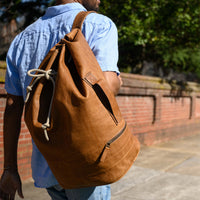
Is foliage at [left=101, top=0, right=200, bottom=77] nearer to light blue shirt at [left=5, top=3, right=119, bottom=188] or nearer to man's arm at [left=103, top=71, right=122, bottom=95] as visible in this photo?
light blue shirt at [left=5, top=3, right=119, bottom=188]

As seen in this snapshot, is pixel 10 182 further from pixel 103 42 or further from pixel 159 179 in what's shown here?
pixel 159 179

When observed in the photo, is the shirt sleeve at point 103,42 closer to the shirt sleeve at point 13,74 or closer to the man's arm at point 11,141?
the shirt sleeve at point 13,74

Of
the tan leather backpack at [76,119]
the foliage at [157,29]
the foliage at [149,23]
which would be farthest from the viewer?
the foliage at [157,29]

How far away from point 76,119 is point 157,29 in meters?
9.28

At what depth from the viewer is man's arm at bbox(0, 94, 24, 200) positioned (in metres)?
1.79

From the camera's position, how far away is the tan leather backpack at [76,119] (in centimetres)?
131

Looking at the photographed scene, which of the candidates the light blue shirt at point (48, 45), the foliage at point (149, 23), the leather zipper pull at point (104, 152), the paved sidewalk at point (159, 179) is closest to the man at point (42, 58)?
the light blue shirt at point (48, 45)

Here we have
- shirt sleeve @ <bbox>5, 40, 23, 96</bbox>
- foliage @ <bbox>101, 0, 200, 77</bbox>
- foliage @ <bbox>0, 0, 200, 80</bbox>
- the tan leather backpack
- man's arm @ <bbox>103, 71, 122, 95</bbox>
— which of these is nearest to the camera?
the tan leather backpack

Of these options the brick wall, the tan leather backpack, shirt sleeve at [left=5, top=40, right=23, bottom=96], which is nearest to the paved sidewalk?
the brick wall

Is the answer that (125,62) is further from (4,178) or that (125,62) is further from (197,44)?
(4,178)

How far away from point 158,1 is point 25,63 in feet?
26.7

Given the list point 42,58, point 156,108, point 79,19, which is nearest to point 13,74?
point 42,58

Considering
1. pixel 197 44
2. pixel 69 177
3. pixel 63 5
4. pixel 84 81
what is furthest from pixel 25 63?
pixel 197 44

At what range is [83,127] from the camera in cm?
132
